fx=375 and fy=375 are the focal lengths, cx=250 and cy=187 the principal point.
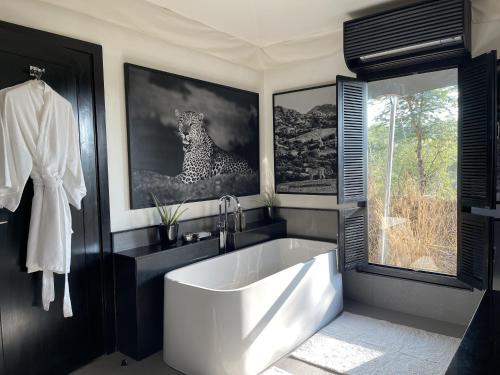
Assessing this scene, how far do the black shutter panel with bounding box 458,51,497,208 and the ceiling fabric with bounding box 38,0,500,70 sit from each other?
1.17ft

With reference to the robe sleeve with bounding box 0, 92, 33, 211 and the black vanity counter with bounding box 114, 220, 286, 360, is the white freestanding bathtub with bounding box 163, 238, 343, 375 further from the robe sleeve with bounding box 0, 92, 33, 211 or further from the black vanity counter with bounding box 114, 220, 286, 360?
the robe sleeve with bounding box 0, 92, 33, 211

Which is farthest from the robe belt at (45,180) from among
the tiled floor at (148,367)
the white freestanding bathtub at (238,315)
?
the tiled floor at (148,367)

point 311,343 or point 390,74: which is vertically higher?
point 390,74

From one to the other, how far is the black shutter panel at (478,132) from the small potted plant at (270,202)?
5.90ft

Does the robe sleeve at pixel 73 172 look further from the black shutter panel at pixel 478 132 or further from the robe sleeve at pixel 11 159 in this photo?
the black shutter panel at pixel 478 132

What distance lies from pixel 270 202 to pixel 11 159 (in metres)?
2.53

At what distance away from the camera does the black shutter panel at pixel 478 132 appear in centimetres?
254

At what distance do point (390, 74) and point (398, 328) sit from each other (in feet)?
6.99

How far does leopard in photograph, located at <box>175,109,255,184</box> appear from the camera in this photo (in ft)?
10.5

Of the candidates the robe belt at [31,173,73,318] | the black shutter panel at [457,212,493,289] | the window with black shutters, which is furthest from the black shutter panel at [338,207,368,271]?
the robe belt at [31,173,73,318]

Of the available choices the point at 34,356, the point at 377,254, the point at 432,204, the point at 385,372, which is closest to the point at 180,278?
the point at 34,356

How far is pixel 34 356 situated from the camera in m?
2.29

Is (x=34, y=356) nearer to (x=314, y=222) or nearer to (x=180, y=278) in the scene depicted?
(x=180, y=278)

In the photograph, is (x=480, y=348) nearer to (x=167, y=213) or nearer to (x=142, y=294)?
(x=142, y=294)
